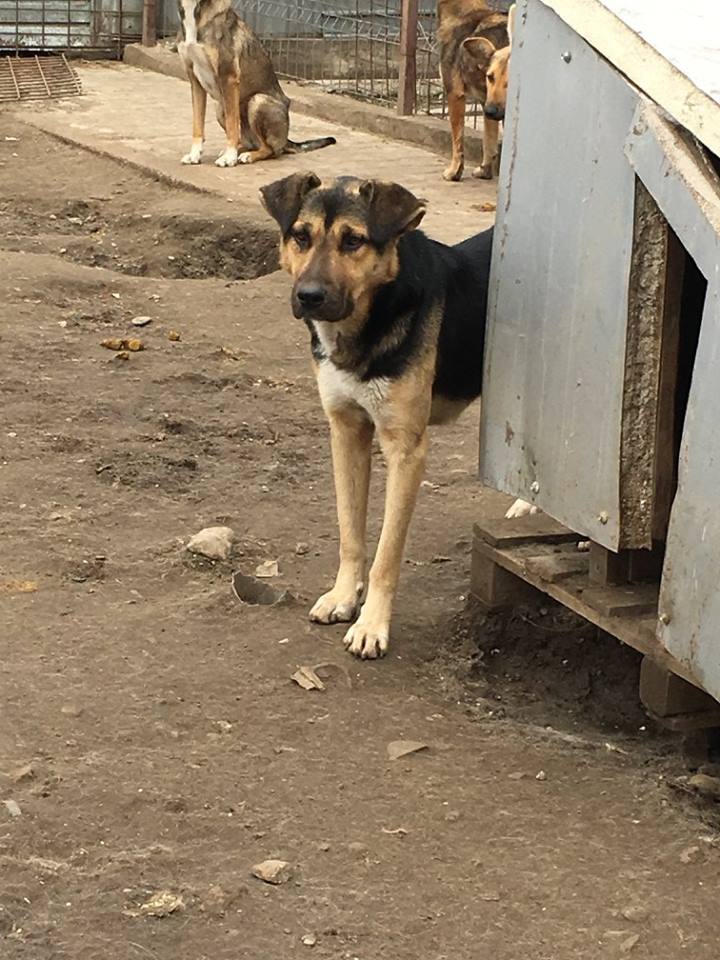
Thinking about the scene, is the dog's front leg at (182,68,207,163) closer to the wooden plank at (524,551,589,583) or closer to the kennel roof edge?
the wooden plank at (524,551,589,583)

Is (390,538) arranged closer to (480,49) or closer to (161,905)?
(161,905)

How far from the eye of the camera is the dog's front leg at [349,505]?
453 cm

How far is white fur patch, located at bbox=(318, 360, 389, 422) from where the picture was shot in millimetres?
4316

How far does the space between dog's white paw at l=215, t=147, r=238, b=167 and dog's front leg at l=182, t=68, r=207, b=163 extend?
159mm

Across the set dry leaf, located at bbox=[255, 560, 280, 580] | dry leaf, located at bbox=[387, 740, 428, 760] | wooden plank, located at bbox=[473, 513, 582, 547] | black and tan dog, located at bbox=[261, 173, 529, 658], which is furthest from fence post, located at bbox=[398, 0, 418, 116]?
dry leaf, located at bbox=[387, 740, 428, 760]

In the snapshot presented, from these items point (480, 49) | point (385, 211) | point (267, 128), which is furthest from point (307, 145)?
point (385, 211)

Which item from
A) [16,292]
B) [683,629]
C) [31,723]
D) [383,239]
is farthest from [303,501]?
[16,292]

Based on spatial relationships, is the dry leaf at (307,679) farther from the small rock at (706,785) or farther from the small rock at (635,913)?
the small rock at (635,913)

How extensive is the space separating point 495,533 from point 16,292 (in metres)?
3.98

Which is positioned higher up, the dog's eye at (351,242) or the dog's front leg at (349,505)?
the dog's eye at (351,242)

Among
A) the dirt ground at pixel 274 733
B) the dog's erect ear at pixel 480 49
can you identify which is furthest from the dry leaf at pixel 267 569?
the dog's erect ear at pixel 480 49

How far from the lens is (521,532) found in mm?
4602

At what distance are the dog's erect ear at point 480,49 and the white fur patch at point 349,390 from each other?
6.77 meters

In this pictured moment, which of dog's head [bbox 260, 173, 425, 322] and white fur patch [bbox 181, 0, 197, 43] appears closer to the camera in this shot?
dog's head [bbox 260, 173, 425, 322]
